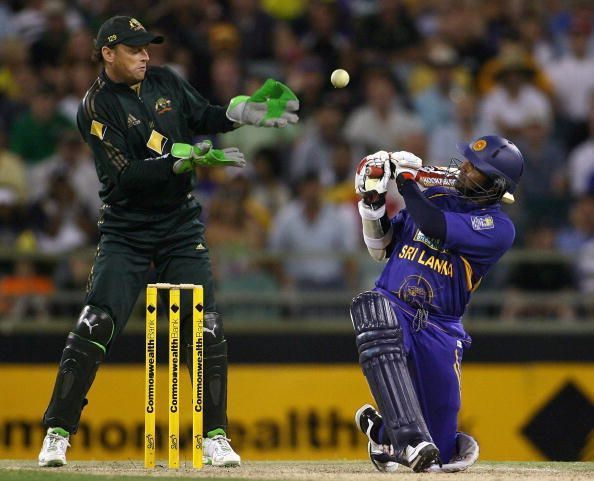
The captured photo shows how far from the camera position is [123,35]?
269 inches

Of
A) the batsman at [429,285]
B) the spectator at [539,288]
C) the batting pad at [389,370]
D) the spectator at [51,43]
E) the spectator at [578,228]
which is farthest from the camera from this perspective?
the spectator at [51,43]

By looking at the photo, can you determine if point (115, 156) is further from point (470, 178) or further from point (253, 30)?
point (253, 30)

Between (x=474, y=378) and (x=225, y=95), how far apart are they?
11.3 ft

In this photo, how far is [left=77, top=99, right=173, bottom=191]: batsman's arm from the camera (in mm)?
6648

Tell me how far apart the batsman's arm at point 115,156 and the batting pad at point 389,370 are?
124cm

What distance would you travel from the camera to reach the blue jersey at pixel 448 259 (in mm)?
6699

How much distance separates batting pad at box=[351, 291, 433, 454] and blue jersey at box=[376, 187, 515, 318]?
0.59ft

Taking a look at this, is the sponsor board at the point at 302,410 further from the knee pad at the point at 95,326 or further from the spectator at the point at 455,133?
the knee pad at the point at 95,326

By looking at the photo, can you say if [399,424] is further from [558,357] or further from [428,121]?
[428,121]

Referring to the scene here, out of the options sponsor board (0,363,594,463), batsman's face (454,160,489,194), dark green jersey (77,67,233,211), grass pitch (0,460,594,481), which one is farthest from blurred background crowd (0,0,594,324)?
batsman's face (454,160,489,194)

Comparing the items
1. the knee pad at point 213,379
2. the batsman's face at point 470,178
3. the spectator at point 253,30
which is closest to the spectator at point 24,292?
the spectator at point 253,30

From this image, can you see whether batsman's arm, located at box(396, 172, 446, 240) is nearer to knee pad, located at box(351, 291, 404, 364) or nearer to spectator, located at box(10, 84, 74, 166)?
knee pad, located at box(351, 291, 404, 364)

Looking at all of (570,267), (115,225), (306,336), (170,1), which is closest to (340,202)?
(306,336)

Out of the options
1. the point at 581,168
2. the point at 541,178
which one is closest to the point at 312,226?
the point at 541,178
